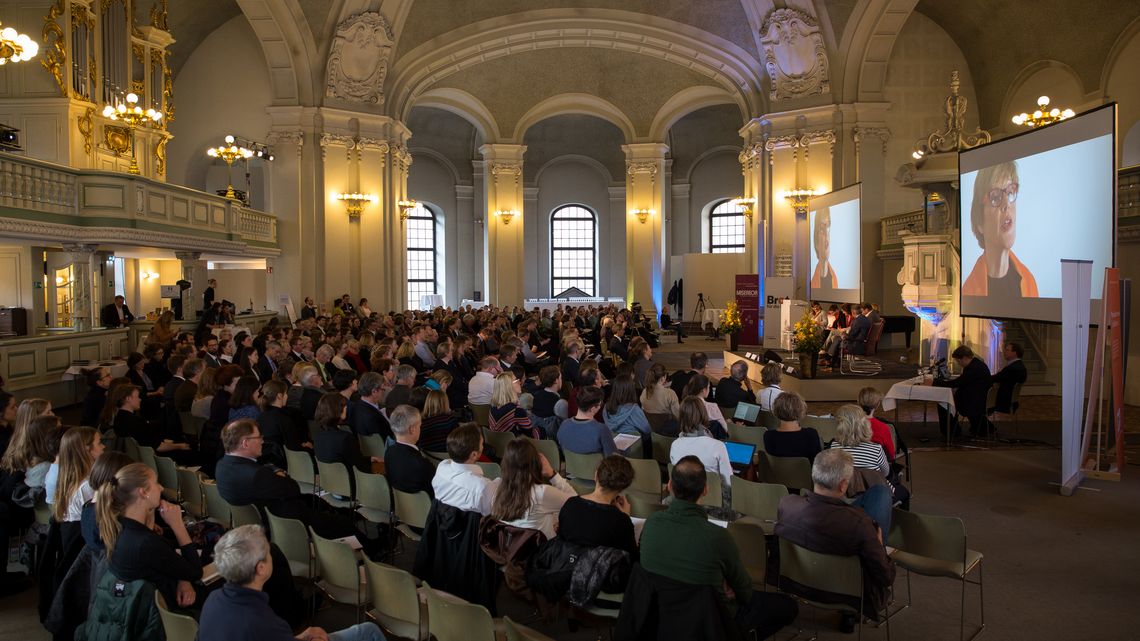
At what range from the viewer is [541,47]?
21.7 meters

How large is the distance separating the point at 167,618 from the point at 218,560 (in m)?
0.46

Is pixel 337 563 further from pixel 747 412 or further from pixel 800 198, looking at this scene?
pixel 800 198

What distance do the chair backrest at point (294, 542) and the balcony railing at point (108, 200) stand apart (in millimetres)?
8520

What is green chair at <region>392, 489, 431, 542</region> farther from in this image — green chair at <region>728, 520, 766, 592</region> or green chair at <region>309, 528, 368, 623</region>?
green chair at <region>728, 520, 766, 592</region>

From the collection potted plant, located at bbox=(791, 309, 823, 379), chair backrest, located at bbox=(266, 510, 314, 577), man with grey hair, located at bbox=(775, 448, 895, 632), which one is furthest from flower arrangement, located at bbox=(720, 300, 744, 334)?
chair backrest, located at bbox=(266, 510, 314, 577)

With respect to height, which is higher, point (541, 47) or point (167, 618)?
point (541, 47)

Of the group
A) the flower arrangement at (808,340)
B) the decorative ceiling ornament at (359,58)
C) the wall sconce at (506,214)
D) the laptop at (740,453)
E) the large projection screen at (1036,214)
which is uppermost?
the decorative ceiling ornament at (359,58)

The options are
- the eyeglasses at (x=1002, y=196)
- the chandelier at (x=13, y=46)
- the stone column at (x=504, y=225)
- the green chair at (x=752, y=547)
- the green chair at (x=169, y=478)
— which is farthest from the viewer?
the stone column at (x=504, y=225)

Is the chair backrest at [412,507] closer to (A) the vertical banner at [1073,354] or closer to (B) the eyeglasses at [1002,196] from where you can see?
(A) the vertical banner at [1073,354]

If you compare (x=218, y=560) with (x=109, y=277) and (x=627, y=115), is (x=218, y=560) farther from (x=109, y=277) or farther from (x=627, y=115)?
(x=627, y=115)

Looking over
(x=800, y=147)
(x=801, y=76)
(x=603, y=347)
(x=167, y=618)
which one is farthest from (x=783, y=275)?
(x=167, y=618)

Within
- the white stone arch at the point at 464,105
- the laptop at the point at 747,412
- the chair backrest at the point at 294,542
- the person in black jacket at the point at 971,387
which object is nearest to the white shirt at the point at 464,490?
the chair backrest at the point at 294,542

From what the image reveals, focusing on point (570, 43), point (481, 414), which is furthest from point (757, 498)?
point (570, 43)

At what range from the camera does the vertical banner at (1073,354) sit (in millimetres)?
6684
